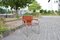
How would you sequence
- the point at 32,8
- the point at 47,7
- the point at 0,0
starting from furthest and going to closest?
the point at 47,7 → the point at 32,8 → the point at 0,0

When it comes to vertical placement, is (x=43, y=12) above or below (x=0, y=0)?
below

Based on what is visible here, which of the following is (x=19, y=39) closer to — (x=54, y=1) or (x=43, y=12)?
(x=43, y=12)

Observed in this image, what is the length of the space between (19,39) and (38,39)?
0.99m

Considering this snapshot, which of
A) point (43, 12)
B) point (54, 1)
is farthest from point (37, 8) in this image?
point (54, 1)

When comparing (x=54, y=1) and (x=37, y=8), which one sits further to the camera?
(x=54, y=1)

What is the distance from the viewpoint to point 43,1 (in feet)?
291

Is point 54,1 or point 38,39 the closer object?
point 38,39

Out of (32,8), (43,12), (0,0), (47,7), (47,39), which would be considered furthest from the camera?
(47,7)

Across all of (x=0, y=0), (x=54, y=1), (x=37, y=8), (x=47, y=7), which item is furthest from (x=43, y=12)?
(x=0, y=0)

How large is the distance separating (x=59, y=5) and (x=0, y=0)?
6957cm

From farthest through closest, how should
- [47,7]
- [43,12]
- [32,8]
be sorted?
[47,7] → [43,12] → [32,8]

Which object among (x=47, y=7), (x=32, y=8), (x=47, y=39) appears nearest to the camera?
(x=47, y=39)

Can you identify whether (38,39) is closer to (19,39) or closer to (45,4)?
(19,39)

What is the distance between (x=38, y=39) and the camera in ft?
39.9
